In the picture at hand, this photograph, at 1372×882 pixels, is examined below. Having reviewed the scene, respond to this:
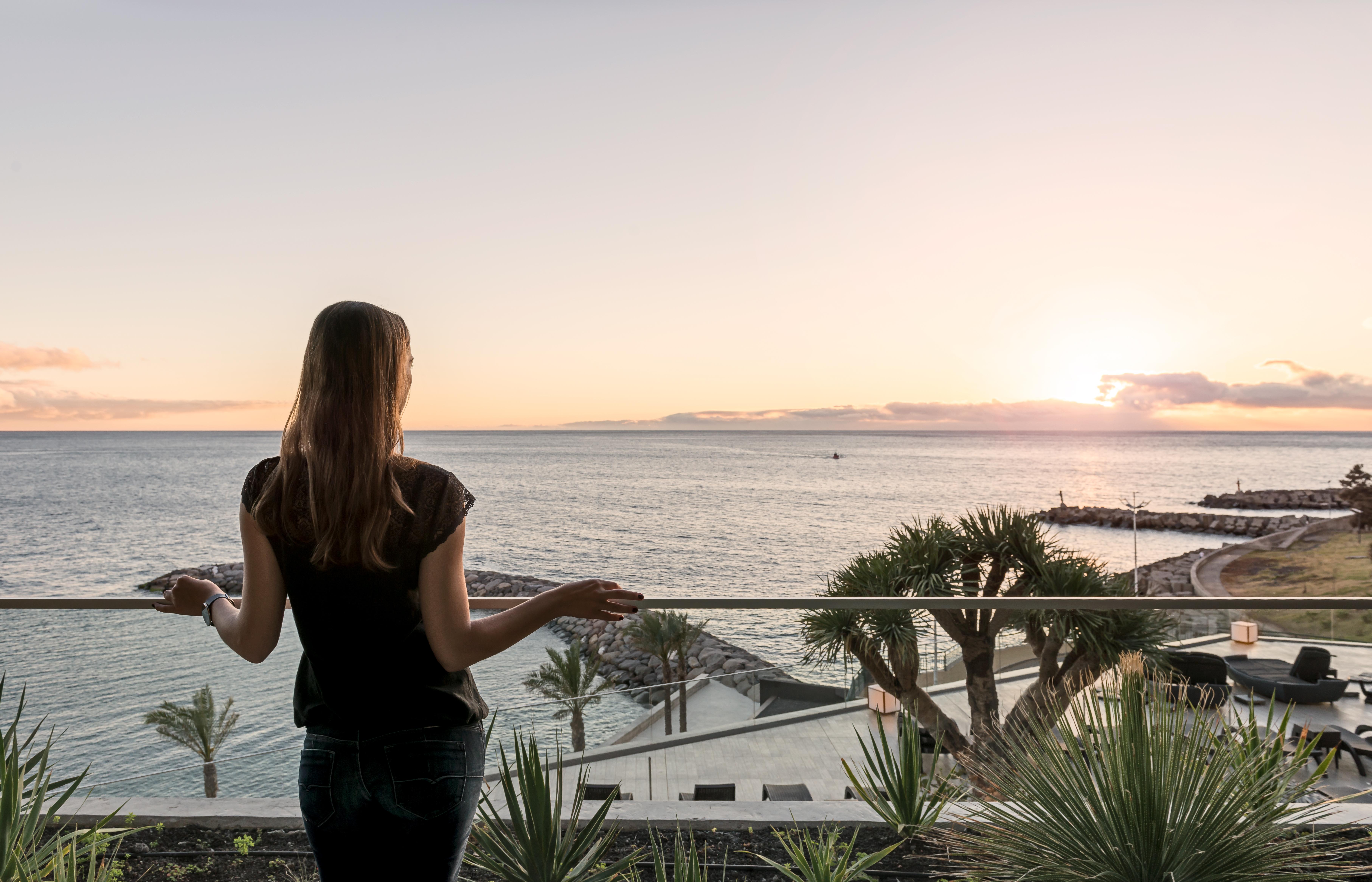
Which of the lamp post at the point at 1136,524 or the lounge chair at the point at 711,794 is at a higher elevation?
the lounge chair at the point at 711,794

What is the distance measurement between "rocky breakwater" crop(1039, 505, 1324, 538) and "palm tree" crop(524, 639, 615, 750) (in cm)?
5865

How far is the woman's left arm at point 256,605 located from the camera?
114cm

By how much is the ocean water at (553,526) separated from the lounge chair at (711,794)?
33cm

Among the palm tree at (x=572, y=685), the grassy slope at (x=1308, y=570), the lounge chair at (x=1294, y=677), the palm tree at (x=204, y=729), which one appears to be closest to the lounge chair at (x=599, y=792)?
the palm tree at (x=572, y=685)

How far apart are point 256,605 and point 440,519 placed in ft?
1.15

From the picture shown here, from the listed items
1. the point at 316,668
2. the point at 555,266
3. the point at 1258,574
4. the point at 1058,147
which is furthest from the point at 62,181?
the point at 1258,574

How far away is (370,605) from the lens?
1117mm

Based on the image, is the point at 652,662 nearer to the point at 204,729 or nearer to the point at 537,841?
the point at 537,841

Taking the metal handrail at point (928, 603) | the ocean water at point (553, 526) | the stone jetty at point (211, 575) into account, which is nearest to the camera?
the metal handrail at point (928, 603)

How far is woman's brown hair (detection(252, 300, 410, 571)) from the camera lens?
1073mm

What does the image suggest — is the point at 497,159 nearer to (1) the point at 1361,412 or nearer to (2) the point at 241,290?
(2) the point at 241,290

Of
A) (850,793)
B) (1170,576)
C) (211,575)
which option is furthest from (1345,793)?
(1170,576)

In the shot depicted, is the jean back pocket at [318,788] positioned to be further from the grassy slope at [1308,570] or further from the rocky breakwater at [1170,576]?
the rocky breakwater at [1170,576]

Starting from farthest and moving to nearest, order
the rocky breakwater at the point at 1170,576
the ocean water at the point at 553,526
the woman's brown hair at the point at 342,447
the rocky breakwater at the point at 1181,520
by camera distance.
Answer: the rocky breakwater at the point at 1181,520 → the rocky breakwater at the point at 1170,576 → the ocean water at the point at 553,526 → the woman's brown hair at the point at 342,447
